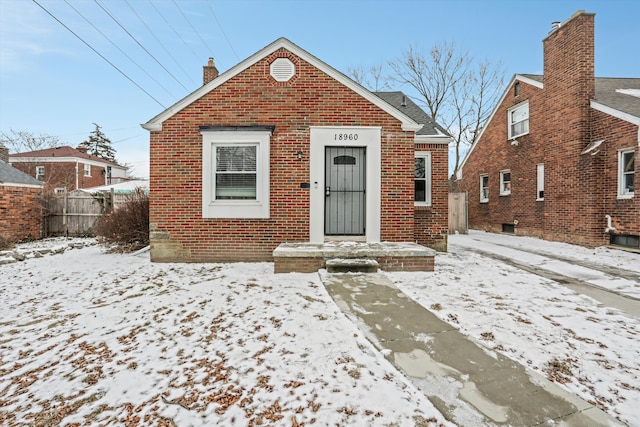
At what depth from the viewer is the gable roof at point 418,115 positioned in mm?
8570

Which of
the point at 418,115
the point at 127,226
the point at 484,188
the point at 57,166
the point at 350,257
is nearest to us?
the point at 350,257

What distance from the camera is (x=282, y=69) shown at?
666 cm

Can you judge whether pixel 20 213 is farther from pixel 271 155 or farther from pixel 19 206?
pixel 271 155

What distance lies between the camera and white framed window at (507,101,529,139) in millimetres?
12117

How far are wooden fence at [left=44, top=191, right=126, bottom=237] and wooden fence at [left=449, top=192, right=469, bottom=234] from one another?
14742 mm

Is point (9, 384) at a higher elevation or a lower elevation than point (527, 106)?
lower

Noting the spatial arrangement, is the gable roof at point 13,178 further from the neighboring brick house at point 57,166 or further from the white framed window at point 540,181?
the white framed window at point 540,181

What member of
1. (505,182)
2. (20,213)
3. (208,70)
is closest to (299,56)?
(208,70)

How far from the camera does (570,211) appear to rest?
9.71 metres

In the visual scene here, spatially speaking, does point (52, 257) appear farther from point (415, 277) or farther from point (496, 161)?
point (496, 161)

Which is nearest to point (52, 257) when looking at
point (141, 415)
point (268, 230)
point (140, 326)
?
point (268, 230)

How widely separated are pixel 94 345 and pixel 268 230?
3.97 metres

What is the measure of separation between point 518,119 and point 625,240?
21.2ft

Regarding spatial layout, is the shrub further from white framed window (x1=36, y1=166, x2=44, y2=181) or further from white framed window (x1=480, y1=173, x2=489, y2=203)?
white framed window (x1=36, y1=166, x2=44, y2=181)
